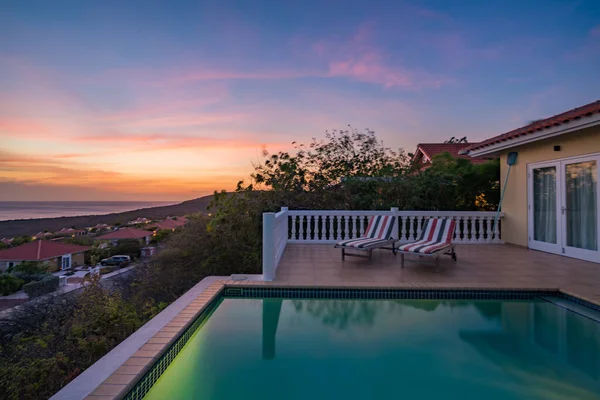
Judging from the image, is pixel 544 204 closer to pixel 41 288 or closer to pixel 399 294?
pixel 399 294

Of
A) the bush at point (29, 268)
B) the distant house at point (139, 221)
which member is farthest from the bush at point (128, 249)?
the bush at point (29, 268)

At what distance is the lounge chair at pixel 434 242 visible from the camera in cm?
639

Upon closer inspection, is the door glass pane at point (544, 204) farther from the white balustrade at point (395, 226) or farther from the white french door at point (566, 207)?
the white balustrade at point (395, 226)

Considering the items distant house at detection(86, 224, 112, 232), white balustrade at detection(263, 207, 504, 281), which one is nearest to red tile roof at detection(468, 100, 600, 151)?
white balustrade at detection(263, 207, 504, 281)

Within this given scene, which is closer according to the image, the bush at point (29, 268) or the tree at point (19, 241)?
the bush at point (29, 268)

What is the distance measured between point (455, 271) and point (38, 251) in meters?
36.1

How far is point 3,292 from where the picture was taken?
23641 mm

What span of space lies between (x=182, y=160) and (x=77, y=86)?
5081 mm

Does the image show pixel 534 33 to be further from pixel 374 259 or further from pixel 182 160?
pixel 182 160

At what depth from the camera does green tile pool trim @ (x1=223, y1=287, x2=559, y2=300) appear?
5.14 metres

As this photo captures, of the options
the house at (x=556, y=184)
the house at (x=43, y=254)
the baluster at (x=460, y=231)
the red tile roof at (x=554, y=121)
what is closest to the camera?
the red tile roof at (x=554, y=121)

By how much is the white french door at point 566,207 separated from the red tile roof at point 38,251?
3432 cm

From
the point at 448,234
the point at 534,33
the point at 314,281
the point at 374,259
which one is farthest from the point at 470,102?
the point at 314,281

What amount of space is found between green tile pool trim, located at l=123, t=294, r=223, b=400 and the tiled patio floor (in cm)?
164
